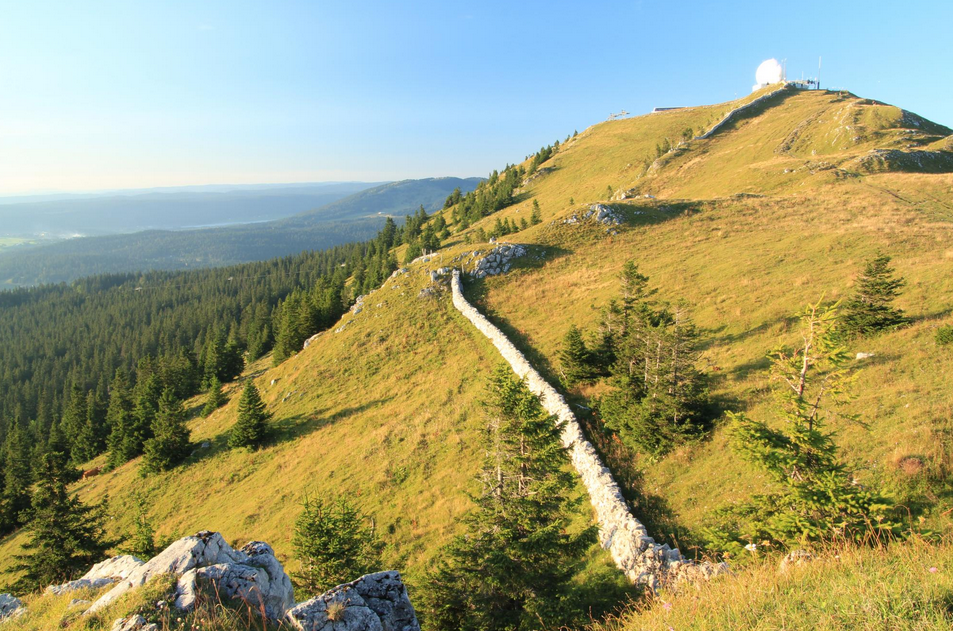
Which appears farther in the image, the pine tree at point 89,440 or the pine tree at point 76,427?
the pine tree at point 76,427

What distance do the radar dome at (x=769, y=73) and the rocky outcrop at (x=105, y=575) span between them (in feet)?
560

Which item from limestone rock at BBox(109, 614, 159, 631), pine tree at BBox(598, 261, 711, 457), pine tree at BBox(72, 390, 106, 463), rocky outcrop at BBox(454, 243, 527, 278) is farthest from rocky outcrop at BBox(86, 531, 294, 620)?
pine tree at BBox(72, 390, 106, 463)

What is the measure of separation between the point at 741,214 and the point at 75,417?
95487 mm

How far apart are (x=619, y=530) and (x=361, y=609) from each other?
8.70 meters

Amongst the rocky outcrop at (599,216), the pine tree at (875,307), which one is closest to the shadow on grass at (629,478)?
the pine tree at (875,307)

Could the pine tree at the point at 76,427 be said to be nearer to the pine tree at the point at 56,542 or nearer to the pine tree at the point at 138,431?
the pine tree at the point at 138,431

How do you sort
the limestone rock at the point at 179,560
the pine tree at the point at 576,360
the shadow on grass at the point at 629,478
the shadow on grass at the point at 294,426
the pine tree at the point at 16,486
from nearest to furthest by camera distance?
the limestone rock at the point at 179,560 → the shadow on grass at the point at 629,478 → the pine tree at the point at 576,360 → the shadow on grass at the point at 294,426 → the pine tree at the point at 16,486

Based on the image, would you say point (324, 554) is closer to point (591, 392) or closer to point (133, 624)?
point (133, 624)

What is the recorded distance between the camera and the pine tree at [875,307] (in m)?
18.3

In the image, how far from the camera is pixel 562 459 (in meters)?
11.4

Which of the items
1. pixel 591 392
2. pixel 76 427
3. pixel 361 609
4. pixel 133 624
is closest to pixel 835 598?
pixel 361 609

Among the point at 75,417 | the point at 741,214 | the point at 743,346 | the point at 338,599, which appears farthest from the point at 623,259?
the point at 75,417

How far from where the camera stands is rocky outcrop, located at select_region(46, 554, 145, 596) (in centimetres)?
873

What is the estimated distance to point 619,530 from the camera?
1284 centimetres
